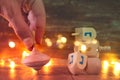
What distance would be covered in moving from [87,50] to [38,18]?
0.71 meters

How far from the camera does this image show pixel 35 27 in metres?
0.45

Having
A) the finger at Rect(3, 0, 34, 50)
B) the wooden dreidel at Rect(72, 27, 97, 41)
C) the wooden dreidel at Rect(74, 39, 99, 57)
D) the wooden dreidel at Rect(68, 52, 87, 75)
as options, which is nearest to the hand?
the finger at Rect(3, 0, 34, 50)

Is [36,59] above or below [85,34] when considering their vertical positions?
below

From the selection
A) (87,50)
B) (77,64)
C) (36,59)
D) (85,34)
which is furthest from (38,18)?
(85,34)

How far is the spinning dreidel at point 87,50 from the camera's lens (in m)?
0.86

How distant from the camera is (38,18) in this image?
1.44 feet

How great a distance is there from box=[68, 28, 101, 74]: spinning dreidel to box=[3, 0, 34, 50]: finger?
0.45 m

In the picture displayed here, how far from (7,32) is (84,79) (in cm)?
69

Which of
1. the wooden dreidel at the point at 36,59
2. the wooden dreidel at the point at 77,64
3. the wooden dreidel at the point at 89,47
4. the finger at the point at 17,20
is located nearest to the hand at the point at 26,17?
the finger at the point at 17,20

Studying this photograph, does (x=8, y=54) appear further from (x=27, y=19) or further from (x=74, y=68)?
(x=27, y=19)

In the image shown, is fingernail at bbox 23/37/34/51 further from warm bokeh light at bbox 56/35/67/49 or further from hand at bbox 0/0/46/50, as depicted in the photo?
warm bokeh light at bbox 56/35/67/49

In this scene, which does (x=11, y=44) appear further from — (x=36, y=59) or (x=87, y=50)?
(x=36, y=59)

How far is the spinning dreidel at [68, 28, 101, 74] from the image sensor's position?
86 cm

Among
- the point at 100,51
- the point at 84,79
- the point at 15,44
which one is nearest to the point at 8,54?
the point at 15,44
